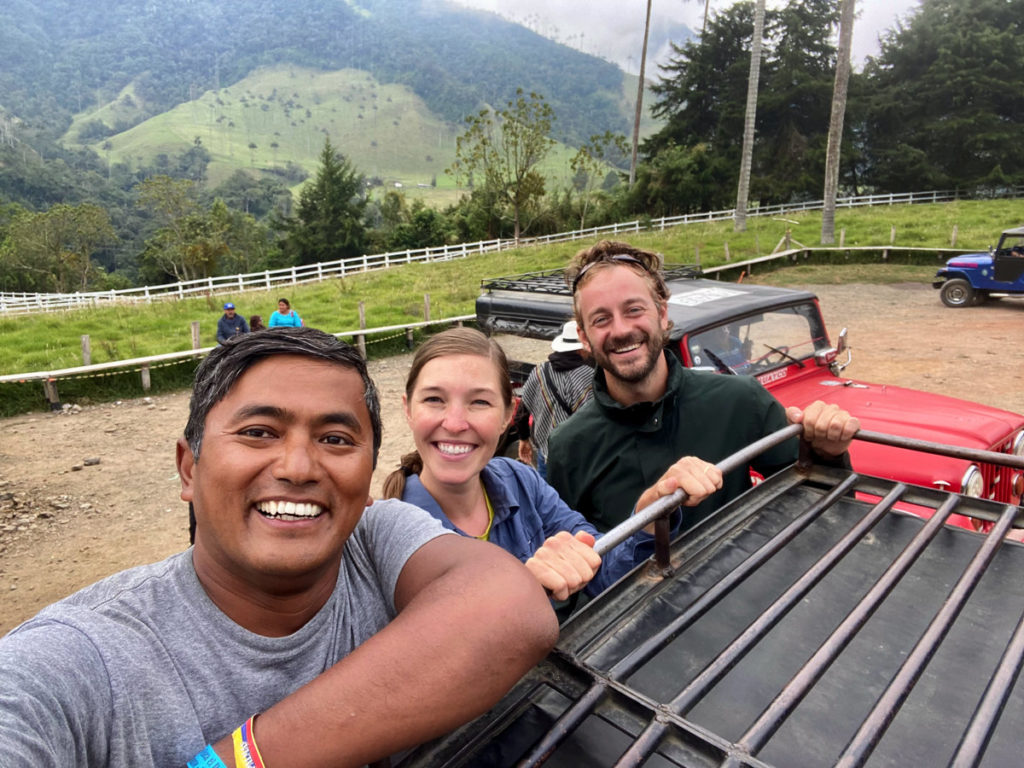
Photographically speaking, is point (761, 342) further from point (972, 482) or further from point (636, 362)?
point (636, 362)

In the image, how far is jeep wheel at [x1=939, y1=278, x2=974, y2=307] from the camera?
14.6m

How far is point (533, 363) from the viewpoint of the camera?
512cm

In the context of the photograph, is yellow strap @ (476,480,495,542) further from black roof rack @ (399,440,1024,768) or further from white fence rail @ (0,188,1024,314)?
white fence rail @ (0,188,1024,314)

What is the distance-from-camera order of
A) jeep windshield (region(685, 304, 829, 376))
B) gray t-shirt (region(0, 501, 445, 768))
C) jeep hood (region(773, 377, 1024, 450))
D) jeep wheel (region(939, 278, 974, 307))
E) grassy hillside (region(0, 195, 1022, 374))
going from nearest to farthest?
gray t-shirt (region(0, 501, 445, 768))
jeep hood (region(773, 377, 1024, 450))
jeep windshield (region(685, 304, 829, 376))
grassy hillside (region(0, 195, 1022, 374))
jeep wheel (region(939, 278, 974, 307))

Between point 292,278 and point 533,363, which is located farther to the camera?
point 292,278

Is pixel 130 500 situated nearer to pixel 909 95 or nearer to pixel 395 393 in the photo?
pixel 395 393

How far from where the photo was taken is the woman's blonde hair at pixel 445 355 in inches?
87.3

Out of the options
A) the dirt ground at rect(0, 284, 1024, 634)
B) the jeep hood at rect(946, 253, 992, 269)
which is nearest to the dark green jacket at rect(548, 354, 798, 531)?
the dirt ground at rect(0, 284, 1024, 634)

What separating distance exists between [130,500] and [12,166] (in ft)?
358

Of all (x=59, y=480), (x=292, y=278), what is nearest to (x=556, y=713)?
(x=59, y=480)

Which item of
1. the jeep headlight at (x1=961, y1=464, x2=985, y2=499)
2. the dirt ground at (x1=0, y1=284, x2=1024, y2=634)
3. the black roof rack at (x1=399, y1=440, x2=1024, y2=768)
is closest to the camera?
the black roof rack at (x1=399, y1=440, x2=1024, y2=768)

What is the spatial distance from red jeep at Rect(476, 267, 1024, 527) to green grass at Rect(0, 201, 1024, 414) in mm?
8638

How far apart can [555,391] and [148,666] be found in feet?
9.93

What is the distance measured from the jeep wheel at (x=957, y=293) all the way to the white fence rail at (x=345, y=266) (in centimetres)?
1822
